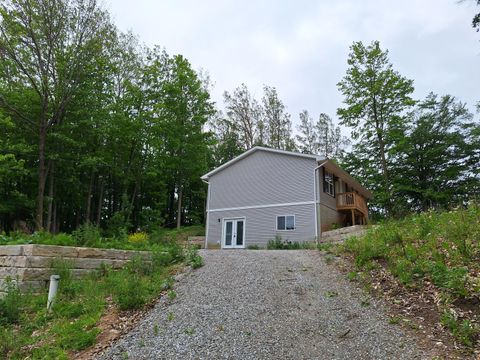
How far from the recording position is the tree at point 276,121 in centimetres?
3128

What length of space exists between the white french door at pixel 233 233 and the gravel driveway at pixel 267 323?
39.6 feet

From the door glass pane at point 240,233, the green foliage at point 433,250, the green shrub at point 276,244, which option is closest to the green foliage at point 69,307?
the green foliage at point 433,250

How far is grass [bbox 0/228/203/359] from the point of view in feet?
13.7

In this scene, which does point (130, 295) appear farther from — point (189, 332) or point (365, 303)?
point (365, 303)

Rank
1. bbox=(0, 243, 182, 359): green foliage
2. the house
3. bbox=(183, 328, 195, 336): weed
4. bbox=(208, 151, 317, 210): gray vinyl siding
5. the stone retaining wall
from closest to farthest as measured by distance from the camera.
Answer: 1. bbox=(0, 243, 182, 359): green foliage
2. bbox=(183, 328, 195, 336): weed
3. the stone retaining wall
4. the house
5. bbox=(208, 151, 317, 210): gray vinyl siding

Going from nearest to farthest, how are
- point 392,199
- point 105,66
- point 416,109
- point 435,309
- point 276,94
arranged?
point 435,309 < point 105,66 < point 392,199 < point 416,109 < point 276,94

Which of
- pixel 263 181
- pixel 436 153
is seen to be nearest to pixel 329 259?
pixel 263 181

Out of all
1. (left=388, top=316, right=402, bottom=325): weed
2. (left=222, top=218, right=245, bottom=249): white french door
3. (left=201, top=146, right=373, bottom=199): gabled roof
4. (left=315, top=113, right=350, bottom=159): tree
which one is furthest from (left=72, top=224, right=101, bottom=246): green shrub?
(left=315, top=113, right=350, bottom=159): tree

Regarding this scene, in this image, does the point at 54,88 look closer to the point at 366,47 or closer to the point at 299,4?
the point at 299,4

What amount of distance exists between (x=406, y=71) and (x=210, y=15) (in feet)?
60.2

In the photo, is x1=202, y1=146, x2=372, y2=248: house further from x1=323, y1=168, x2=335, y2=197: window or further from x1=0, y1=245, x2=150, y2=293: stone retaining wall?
x1=0, y1=245, x2=150, y2=293: stone retaining wall

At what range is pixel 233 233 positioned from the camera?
1897 centimetres

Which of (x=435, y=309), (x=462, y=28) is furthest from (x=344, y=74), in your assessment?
(x=435, y=309)

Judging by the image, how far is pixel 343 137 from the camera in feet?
110
